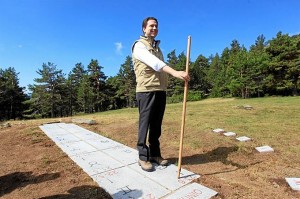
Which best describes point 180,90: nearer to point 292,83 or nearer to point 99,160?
point 292,83

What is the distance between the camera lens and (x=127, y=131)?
21.2 feet

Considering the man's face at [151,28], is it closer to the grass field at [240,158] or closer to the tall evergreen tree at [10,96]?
the grass field at [240,158]

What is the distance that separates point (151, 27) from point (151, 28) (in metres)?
0.01

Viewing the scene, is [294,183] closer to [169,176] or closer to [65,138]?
[169,176]

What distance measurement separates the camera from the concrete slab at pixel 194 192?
245 cm

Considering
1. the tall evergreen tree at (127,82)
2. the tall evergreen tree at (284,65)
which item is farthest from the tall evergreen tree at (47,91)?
the tall evergreen tree at (284,65)

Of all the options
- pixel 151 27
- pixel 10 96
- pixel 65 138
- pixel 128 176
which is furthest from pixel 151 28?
pixel 10 96

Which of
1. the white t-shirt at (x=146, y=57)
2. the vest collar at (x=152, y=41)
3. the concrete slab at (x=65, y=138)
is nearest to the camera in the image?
the white t-shirt at (x=146, y=57)

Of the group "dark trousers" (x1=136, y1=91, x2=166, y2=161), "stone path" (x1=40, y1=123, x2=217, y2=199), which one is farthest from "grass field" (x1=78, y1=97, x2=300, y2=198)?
"dark trousers" (x1=136, y1=91, x2=166, y2=161)

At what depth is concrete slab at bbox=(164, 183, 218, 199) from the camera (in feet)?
8.02

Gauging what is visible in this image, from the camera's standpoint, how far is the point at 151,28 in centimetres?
321

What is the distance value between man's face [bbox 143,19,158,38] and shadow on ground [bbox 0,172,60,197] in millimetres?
2467

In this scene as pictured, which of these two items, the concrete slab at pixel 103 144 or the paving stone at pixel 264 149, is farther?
the concrete slab at pixel 103 144

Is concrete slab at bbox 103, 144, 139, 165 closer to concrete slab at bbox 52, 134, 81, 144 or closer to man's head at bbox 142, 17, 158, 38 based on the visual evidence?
concrete slab at bbox 52, 134, 81, 144
